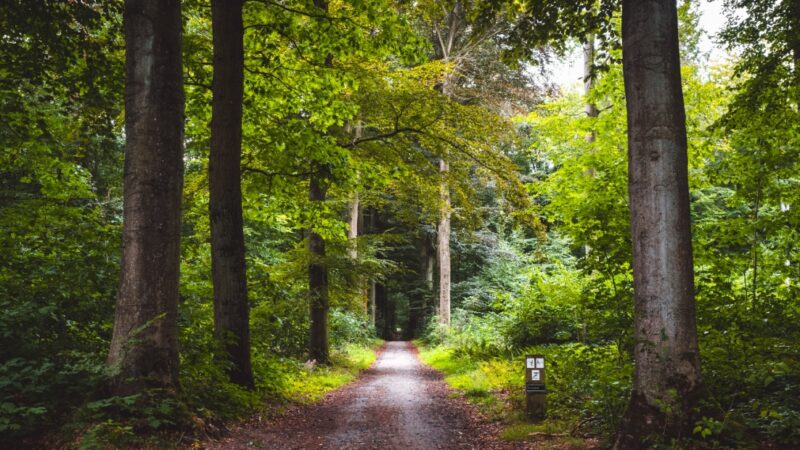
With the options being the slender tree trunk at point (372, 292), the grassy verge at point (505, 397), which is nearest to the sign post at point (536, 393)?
the grassy verge at point (505, 397)

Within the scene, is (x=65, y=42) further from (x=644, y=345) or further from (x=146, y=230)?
(x=644, y=345)

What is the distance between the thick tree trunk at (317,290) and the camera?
13.4 metres

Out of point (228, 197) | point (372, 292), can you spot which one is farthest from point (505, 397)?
point (372, 292)

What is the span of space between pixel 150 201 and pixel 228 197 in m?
2.41

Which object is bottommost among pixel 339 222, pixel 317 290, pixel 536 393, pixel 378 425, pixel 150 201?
pixel 378 425

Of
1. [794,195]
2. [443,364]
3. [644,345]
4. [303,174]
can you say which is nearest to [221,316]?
[303,174]

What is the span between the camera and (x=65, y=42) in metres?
7.53

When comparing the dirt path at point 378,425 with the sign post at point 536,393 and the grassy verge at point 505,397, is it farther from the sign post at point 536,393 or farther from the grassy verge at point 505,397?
the sign post at point 536,393

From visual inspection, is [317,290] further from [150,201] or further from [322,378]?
[150,201]

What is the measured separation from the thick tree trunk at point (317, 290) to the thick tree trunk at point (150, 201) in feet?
23.4

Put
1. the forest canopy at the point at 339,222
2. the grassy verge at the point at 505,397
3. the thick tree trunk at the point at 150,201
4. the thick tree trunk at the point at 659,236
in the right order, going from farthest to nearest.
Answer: the grassy verge at the point at 505,397
the thick tree trunk at the point at 150,201
the forest canopy at the point at 339,222
the thick tree trunk at the point at 659,236

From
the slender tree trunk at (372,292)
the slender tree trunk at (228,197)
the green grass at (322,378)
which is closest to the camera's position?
the slender tree trunk at (228,197)

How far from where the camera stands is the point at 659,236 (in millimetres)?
4543

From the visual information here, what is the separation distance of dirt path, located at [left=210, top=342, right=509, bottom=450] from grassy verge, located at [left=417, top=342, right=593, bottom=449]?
306mm
